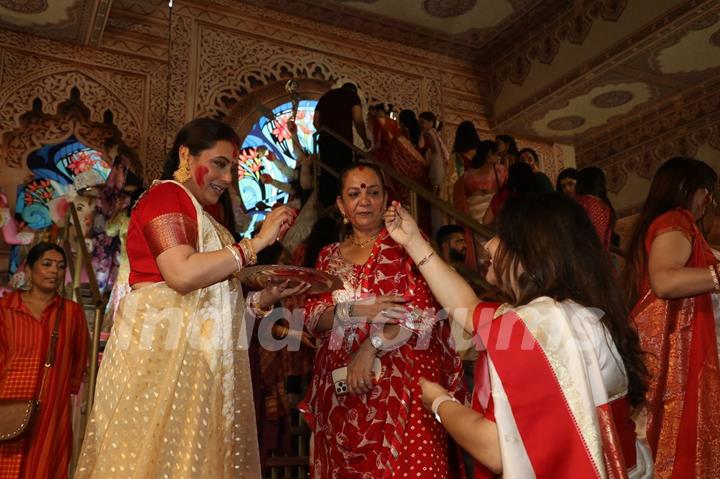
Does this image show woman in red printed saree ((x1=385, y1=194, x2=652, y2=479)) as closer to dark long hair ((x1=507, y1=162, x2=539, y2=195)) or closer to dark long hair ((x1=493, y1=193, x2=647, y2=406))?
dark long hair ((x1=493, y1=193, x2=647, y2=406))

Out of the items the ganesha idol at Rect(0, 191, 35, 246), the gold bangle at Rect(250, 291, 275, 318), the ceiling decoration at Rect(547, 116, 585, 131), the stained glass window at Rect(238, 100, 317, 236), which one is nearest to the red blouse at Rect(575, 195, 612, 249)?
the gold bangle at Rect(250, 291, 275, 318)

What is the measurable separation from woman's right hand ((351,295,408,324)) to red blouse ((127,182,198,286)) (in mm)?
618

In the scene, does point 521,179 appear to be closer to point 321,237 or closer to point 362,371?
point 321,237

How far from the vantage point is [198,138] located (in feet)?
7.04

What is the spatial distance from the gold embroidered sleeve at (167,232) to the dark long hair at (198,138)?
0.28 meters

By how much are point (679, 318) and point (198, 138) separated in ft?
5.82

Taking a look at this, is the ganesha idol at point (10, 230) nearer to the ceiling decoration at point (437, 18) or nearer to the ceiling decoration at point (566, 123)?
the ceiling decoration at point (437, 18)

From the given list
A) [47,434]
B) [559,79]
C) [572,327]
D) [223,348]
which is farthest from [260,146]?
[572,327]

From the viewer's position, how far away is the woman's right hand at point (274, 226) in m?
2.03

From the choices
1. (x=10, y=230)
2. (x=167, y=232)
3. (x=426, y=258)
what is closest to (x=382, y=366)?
(x=426, y=258)

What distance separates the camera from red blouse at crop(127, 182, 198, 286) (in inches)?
74.7

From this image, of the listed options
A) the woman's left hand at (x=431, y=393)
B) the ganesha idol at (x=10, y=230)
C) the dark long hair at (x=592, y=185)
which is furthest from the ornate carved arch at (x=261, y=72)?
Answer: the woman's left hand at (x=431, y=393)

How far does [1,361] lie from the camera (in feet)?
13.0

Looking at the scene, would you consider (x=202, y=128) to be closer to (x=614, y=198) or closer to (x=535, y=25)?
(x=535, y=25)
